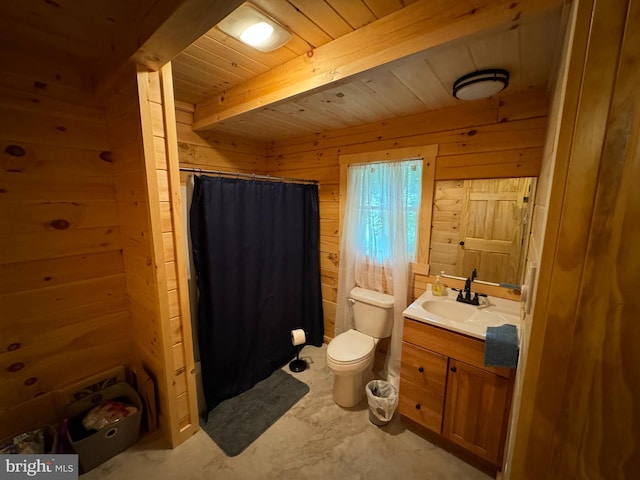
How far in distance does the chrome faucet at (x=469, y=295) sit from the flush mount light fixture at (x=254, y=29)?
1826mm

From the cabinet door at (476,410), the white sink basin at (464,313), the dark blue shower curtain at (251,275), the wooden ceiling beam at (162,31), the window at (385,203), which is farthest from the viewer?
the window at (385,203)

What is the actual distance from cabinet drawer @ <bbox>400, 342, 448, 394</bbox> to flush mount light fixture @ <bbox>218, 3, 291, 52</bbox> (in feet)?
6.12

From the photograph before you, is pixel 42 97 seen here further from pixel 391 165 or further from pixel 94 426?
pixel 391 165

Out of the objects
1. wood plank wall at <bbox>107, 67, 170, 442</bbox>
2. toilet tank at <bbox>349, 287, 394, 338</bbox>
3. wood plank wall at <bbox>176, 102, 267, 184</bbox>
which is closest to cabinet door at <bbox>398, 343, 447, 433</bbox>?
toilet tank at <bbox>349, 287, 394, 338</bbox>

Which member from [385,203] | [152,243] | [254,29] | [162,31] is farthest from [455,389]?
[162,31]

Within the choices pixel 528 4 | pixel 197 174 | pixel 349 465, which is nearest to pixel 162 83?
pixel 197 174

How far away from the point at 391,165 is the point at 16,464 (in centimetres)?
287

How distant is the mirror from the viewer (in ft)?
5.41

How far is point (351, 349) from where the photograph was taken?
1.95m

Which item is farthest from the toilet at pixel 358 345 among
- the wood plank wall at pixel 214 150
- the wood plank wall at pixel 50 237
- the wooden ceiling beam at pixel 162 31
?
the wooden ceiling beam at pixel 162 31

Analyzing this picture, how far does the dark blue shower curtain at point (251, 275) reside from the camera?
6.00ft

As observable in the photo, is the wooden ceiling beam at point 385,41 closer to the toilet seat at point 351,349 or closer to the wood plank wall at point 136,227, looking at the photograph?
the wood plank wall at point 136,227

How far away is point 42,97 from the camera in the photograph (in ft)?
4.69

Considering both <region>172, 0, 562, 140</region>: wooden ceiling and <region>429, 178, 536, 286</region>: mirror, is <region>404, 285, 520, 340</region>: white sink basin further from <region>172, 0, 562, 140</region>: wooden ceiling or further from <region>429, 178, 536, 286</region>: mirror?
<region>172, 0, 562, 140</region>: wooden ceiling
